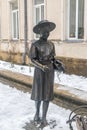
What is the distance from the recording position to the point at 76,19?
10508mm

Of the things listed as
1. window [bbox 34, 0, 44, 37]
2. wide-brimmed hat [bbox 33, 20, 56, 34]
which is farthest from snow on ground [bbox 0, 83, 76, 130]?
window [bbox 34, 0, 44, 37]

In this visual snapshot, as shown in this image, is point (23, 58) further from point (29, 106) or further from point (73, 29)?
point (29, 106)

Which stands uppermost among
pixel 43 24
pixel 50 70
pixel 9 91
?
pixel 43 24

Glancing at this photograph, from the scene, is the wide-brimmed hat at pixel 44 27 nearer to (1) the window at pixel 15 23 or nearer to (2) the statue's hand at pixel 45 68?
(2) the statue's hand at pixel 45 68

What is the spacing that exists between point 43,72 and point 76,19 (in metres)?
5.80

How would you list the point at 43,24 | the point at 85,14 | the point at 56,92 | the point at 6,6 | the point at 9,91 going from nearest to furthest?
the point at 43,24, the point at 56,92, the point at 9,91, the point at 85,14, the point at 6,6

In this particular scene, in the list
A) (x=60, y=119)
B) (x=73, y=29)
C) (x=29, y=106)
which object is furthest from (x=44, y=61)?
(x=73, y=29)

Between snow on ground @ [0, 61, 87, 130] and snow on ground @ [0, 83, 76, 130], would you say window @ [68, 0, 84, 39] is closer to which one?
snow on ground @ [0, 61, 87, 130]

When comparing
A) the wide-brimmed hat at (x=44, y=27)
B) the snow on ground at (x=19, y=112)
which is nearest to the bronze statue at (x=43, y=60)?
the wide-brimmed hat at (x=44, y=27)

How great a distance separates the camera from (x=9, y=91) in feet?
27.3

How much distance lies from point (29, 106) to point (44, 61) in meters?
1.81

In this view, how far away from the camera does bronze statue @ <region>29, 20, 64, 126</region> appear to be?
195 inches

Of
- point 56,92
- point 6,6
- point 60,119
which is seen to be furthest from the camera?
point 6,6

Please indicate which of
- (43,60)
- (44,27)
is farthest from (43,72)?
(44,27)
